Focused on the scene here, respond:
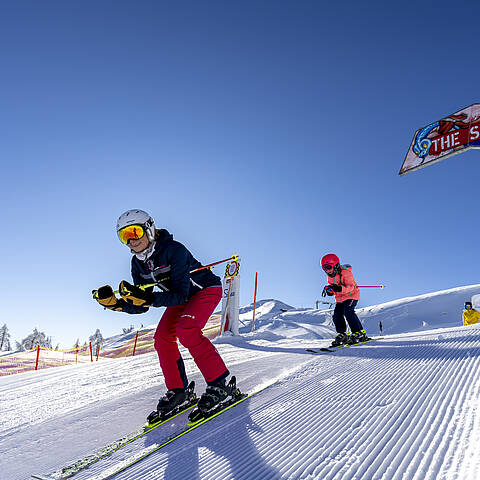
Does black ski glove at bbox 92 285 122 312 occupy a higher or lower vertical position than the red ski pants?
higher

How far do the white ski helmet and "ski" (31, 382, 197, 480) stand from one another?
144cm

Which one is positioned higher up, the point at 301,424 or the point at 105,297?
the point at 105,297

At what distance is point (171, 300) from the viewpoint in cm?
283

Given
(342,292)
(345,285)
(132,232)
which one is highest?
(132,232)

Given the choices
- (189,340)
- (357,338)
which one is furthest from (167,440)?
(357,338)

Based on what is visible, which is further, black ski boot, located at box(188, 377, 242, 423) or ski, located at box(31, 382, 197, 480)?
black ski boot, located at box(188, 377, 242, 423)

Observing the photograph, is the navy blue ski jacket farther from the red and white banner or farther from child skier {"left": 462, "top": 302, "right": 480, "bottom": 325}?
child skier {"left": 462, "top": 302, "right": 480, "bottom": 325}

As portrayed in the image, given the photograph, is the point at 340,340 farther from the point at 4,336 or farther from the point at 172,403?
the point at 4,336

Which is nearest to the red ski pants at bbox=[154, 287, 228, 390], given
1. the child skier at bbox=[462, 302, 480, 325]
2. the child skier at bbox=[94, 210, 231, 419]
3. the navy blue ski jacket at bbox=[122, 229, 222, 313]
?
the child skier at bbox=[94, 210, 231, 419]

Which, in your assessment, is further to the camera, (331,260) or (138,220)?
(331,260)

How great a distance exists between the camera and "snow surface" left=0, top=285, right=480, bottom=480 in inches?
59.9

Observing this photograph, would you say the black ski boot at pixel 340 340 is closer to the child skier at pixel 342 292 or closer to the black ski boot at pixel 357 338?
the black ski boot at pixel 357 338

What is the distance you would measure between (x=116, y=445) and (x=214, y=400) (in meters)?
0.74

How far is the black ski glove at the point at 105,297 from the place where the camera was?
2766 mm
